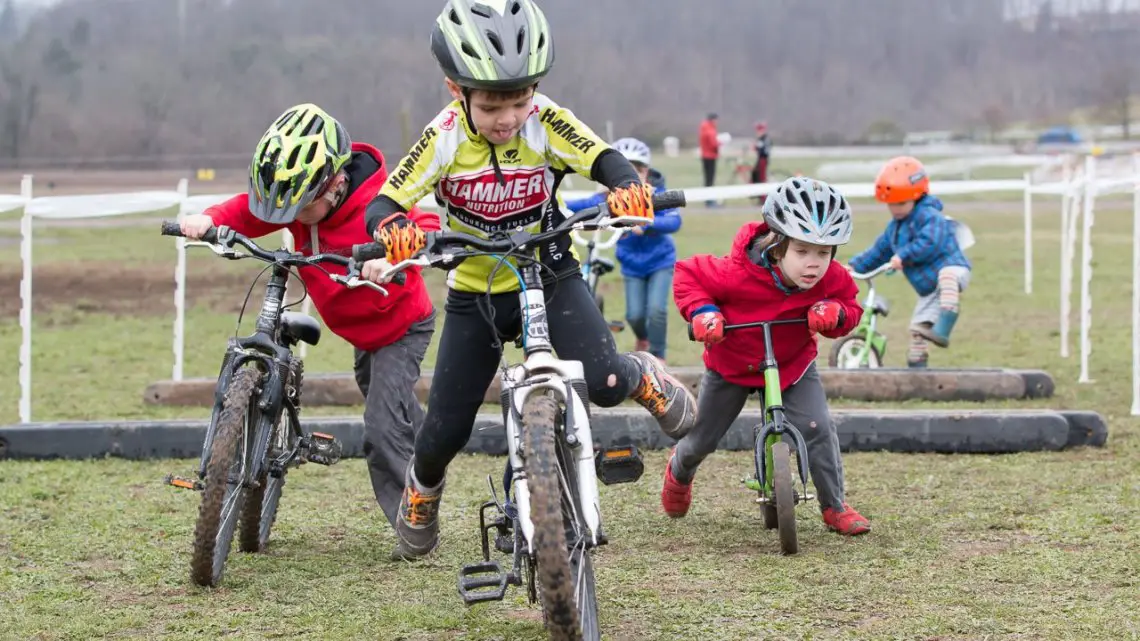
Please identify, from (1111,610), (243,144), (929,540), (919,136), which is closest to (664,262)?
(929,540)

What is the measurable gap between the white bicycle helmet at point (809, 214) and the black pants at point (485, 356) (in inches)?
49.1

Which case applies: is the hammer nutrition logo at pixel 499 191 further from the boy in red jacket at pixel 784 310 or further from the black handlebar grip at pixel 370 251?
the boy in red jacket at pixel 784 310

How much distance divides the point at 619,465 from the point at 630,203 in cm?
96

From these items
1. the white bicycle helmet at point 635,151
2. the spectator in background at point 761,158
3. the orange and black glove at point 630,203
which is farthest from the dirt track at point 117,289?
the spectator in background at point 761,158

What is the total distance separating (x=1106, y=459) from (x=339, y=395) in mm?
5325

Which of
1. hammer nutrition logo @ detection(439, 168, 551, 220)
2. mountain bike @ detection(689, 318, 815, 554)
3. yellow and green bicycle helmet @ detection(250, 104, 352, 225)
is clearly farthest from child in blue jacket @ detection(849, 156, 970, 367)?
hammer nutrition logo @ detection(439, 168, 551, 220)

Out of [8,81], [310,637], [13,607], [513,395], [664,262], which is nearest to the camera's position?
[513,395]

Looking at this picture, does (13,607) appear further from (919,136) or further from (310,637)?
(919,136)

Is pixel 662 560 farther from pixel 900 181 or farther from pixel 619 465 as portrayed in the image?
pixel 900 181

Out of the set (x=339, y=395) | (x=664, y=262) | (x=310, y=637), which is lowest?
(x=310, y=637)

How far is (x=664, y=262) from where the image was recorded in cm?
1229

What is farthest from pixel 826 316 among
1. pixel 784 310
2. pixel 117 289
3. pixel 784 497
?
pixel 117 289

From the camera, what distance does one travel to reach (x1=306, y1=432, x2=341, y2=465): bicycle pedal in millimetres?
6957

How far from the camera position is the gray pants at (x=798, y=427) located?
23.1 feet
